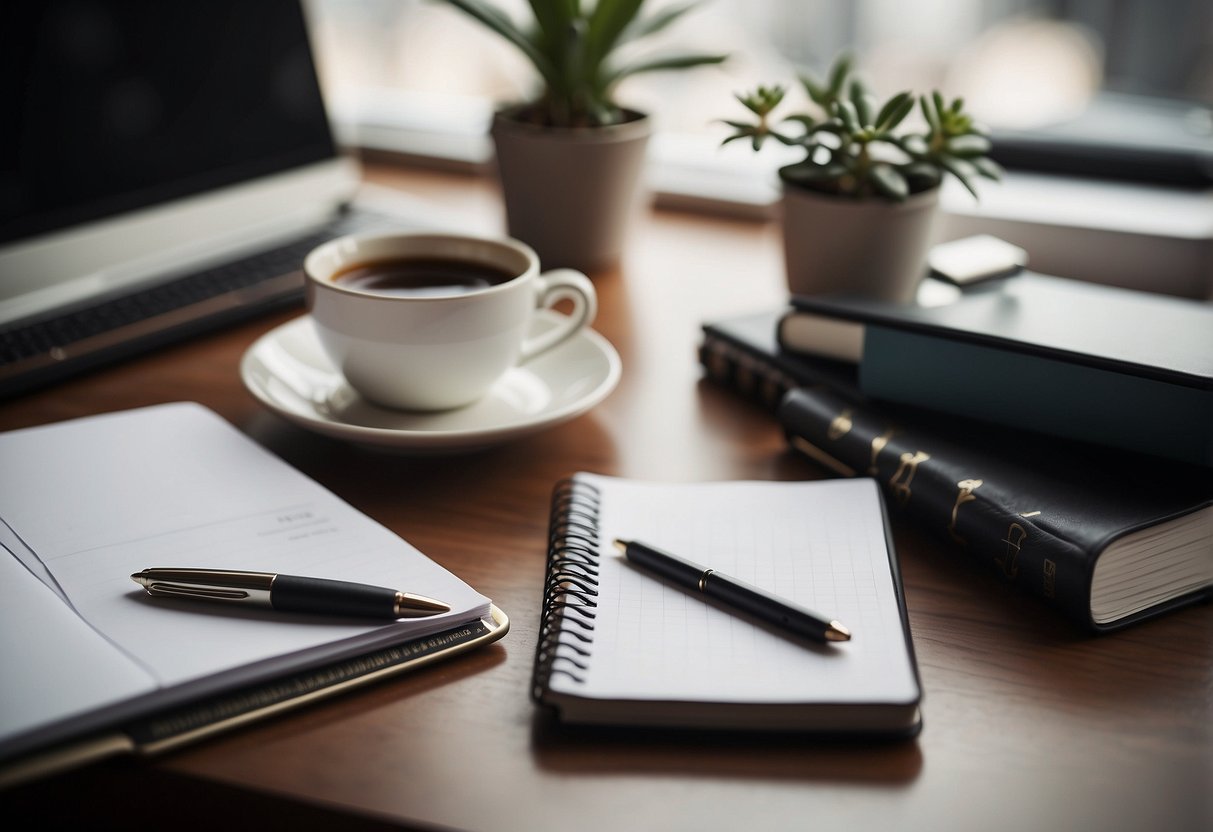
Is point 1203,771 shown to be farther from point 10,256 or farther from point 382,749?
point 10,256

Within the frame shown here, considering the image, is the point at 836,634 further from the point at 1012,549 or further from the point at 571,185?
the point at 571,185

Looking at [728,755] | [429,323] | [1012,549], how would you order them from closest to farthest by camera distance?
[728,755] < [1012,549] < [429,323]

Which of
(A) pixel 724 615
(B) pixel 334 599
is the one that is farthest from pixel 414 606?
(A) pixel 724 615

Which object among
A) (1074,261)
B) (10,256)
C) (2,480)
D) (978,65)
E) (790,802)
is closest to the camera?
(790,802)

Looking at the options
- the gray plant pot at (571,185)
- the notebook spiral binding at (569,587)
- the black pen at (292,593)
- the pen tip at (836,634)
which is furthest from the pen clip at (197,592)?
the gray plant pot at (571,185)

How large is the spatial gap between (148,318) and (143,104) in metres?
0.24

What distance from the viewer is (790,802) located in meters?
0.42

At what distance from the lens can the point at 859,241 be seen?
2.60 ft

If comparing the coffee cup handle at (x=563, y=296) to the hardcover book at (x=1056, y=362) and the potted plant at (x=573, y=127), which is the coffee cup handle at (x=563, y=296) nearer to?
the hardcover book at (x=1056, y=362)

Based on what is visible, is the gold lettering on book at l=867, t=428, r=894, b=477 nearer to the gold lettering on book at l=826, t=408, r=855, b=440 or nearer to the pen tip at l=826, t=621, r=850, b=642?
the gold lettering on book at l=826, t=408, r=855, b=440

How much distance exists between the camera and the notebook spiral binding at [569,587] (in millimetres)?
471

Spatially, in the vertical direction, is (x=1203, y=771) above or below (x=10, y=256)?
below

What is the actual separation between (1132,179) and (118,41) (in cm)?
104

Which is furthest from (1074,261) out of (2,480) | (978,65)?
(978,65)
